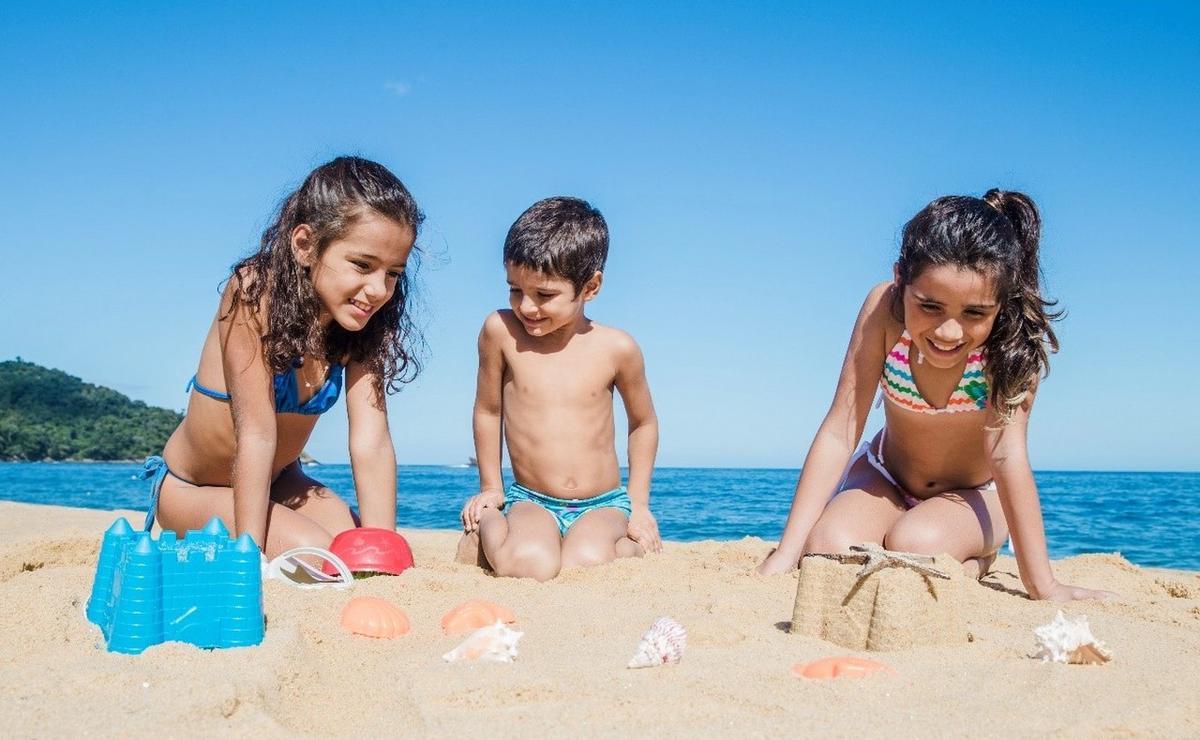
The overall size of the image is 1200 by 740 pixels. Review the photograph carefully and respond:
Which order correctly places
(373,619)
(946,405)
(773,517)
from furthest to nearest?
1. (773,517)
2. (946,405)
3. (373,619)

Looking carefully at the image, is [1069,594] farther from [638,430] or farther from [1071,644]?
[638,430]

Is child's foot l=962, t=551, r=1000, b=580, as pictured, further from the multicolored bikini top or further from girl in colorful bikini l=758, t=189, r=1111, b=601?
the multicolored bikini top

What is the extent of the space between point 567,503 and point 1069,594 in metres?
2.29

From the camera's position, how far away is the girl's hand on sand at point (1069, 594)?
3.61m

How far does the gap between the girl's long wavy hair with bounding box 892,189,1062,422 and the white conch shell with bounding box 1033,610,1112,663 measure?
1.54m

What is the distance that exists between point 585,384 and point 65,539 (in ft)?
9.53

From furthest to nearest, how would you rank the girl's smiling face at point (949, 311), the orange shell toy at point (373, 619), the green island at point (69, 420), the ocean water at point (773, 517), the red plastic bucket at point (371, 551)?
the green island at point (69, 420) < the ocean water at point (773, 517) < the red plastic bucket at point (371, 551) < the girl's smiling face at point (949, 311) < the orange shell toy at point (373, 619)

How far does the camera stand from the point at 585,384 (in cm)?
471

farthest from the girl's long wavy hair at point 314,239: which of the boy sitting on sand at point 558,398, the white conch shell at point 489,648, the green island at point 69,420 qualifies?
the green island at point 69,420

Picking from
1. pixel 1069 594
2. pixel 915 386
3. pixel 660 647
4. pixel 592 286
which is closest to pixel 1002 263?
pixel 915 386

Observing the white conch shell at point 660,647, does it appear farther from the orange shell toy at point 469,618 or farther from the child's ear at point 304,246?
the child's ear at point 304,246

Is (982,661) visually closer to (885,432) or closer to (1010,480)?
(1010,480)

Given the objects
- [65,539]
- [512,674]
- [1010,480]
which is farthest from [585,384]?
[65,539]

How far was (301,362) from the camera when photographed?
416 cm
